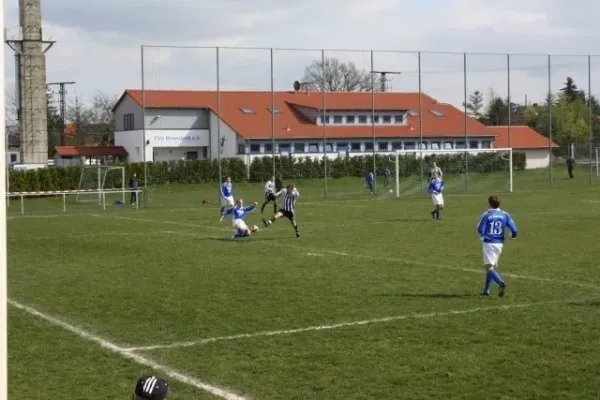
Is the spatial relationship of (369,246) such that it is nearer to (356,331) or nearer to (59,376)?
(356,331)

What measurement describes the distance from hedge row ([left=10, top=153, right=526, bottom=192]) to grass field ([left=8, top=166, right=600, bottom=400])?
27.3 metres

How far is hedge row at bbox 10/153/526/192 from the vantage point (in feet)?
181

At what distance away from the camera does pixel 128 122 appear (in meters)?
78.9

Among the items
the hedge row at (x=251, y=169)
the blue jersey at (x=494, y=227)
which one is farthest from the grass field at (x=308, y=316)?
the hedge row at (x=251, y=169)

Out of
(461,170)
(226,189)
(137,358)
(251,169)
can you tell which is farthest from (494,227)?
(251,169)

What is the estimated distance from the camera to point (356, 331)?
12.1 m

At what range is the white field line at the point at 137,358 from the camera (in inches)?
360

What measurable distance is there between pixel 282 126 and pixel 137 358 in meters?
63.6

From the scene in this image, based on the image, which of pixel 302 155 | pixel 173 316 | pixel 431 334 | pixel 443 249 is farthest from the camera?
pixel 302 155

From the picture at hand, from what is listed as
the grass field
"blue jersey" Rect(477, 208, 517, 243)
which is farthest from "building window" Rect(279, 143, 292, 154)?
"blue jersey" Rect(477, 208, 517, 243)

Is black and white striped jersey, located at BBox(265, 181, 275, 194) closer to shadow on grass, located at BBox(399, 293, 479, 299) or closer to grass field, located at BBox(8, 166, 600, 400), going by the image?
grass field, located at BBox(8, 166, 600, 400)

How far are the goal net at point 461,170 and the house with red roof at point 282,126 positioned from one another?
42.6 feet

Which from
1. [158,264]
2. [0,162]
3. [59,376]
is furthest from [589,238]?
[0,162]

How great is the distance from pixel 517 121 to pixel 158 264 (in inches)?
3905
